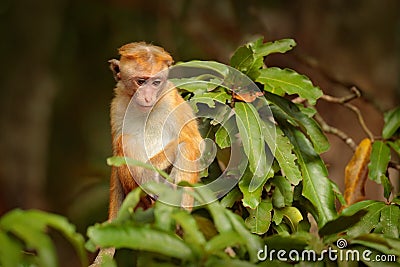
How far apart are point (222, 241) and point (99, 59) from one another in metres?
A: 4.91

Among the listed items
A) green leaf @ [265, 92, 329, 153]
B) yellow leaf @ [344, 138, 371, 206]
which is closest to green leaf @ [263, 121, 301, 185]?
green leaf @ [265, 92, 329, 153]

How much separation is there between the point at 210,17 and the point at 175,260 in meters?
4.12

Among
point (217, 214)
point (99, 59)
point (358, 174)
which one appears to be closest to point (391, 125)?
point (358, 174)

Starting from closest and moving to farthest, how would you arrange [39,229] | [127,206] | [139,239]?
[39,229]
[139,239]
[127,206]

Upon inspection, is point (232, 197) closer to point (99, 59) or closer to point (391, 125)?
point (391, 125)

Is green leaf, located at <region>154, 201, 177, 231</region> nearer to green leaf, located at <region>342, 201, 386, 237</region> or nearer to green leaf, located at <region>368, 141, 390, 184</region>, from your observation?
green leaf, located at <region>342, 201, 386, 237</region>

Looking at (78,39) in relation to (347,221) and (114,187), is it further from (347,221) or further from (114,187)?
(347,221)

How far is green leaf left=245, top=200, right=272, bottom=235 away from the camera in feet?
7.34

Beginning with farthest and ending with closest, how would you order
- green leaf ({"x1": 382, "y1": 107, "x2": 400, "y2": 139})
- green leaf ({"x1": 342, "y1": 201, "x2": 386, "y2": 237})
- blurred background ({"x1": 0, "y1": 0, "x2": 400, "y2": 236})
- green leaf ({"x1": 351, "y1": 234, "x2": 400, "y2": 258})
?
blurred background ({"x1": 0, "y1": 0, "x2": 400, "y2": 236})
green leaf ({"x1": 382, "y1": 107, "x2": 400, "y2": 139})
green leaf ({"x1": 342, "y1": 201, "x2": 386, "y2": 237})
green leaf ({"x1": 351, "y1": 234, "x2": 400, "y2": 258})

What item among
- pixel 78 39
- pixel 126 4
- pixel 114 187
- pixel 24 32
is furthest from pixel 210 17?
pixel 114 187

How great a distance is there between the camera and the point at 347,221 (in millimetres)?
1834

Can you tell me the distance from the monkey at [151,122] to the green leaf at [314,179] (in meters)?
0.34

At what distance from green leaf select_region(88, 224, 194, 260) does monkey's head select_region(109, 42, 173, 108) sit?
1.01 meters

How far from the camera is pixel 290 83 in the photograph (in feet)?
8.09
